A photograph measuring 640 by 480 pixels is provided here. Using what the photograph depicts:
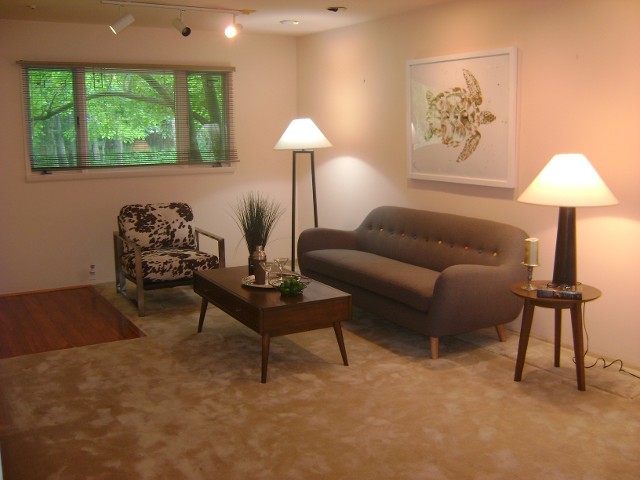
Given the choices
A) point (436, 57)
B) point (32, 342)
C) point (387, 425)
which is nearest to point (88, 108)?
point (32, 342)

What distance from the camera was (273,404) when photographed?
12.1 feet

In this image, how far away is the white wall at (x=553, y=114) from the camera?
4.05 m

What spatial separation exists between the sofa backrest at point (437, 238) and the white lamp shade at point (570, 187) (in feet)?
2.62

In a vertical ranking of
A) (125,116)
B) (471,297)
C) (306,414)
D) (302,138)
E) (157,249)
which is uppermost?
(125,116)

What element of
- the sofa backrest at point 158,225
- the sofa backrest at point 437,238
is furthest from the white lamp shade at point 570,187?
the sofa backrest at point 158,225

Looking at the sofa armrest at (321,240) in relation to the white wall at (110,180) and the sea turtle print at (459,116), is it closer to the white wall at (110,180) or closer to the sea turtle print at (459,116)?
the sea turtle print at (459,116)

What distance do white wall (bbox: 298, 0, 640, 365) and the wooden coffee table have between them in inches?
56.0

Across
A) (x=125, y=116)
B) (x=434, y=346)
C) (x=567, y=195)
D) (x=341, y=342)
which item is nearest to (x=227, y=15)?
(x=125, y=116)

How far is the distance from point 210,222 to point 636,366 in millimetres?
4174

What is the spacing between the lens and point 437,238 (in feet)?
16.8

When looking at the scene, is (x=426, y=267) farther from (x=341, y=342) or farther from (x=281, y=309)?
(x=281, y=309)

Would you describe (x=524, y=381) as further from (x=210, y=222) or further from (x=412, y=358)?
(x=210, y=222)

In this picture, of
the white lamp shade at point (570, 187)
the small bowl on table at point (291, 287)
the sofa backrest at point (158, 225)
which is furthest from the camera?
the sofa backrest at point (158, 225)

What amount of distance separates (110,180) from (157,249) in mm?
967
